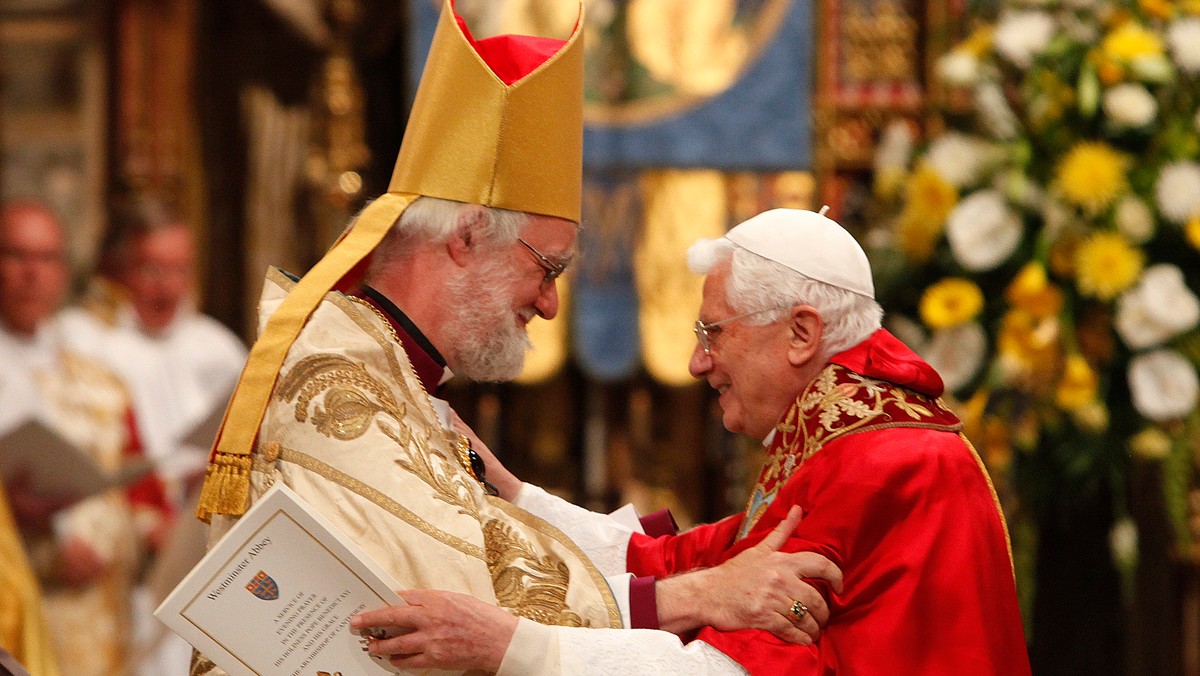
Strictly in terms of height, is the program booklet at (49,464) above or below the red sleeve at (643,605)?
below

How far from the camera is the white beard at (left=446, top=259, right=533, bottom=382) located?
3.22 m

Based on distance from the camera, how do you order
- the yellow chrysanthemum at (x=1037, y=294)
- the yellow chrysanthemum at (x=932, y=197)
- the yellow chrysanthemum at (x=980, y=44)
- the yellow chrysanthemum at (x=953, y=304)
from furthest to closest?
the yellow chrysanthemum at (x=980, y=44) → the yellow chrysanthemum at (x=932, y=197) → the yellow chrysanthemum at (x=953, y=304) → the yellow chrysanthemum at (x=1037, y=294)

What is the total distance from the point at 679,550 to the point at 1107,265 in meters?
1.58

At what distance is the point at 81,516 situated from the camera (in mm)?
6164

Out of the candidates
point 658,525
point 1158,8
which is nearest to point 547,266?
point 658,525

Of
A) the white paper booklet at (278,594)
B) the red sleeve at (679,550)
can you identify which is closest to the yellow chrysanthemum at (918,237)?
the red sleeve at (679,550)

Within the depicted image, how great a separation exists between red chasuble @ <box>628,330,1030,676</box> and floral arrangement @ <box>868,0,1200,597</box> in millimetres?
1454

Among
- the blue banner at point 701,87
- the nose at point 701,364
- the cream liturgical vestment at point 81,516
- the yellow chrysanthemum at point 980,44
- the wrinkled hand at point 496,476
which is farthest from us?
the blue banner at point 701,87

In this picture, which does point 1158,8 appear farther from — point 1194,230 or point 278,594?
point 278,594

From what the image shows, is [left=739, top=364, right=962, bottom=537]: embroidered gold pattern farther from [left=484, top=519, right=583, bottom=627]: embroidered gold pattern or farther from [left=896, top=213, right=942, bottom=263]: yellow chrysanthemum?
[left=896, top=213, right=942, bottom=263]: yellow chrysanthemum

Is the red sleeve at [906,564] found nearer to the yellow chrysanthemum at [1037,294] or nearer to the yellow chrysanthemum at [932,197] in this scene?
the yellow chrysanthemum at [1037,294]

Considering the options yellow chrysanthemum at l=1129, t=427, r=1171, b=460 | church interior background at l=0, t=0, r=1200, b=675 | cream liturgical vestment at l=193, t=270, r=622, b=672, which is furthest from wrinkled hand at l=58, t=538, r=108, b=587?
yellow chrysanthemum at l=1129, t=427, r=1171, b=460

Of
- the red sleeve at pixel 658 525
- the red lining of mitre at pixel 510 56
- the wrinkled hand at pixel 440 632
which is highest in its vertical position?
the red lining of mitre at pixel 510 56

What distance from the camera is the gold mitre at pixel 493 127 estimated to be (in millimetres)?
3254
